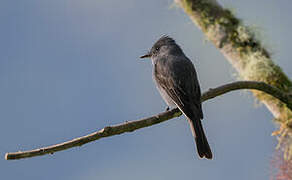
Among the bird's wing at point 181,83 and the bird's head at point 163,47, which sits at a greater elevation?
the bird's head at point 163,47

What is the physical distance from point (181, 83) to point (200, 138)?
22.8 inches

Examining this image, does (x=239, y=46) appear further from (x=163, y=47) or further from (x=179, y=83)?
(x=179, y=83)

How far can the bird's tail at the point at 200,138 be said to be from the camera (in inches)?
177

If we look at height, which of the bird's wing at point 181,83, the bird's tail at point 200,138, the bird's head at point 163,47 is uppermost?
the bird's head at point 163,47

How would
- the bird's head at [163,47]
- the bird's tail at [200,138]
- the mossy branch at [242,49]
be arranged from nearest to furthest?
the bird's tail at [200,138]
the mossy branch at [242,49]
the bird's head at [163,47]

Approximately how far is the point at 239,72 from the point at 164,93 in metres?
1.14

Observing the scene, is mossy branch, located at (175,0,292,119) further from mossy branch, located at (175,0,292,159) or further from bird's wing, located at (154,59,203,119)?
bird's wing, located at (154,59,203,119)

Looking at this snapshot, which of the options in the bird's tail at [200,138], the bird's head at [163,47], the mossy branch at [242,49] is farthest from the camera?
the bird's head at [163,47]

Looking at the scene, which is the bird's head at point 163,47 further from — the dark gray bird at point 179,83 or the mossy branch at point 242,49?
the mossy branch at point 242,49

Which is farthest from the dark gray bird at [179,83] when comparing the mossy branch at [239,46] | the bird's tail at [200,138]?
the mossy branch at [239,46]

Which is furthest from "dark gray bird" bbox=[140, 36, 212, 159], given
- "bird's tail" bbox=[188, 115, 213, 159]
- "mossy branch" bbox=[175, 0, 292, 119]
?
"mossy branch" bbox=[175, 0, 292, 119]

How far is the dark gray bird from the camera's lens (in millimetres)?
4514

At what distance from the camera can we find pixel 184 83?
188 inches

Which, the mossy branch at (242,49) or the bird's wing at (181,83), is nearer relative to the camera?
the bird's wing at (181,83)
